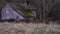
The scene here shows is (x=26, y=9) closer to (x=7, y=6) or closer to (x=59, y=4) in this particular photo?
(x=7, y=6)

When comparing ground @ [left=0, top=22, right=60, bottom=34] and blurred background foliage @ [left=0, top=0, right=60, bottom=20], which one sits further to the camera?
blurred background foliage @ [left=0, top=0, right=60, bottom=20]

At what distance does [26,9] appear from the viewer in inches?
941

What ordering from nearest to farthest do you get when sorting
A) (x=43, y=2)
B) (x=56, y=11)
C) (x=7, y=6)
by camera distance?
(x=43, y=2) → (x=7, y=6) → (x=56, y=11)

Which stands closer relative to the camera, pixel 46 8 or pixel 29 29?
pixel 29 29

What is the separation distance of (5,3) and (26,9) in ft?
8.50

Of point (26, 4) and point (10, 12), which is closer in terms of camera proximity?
point (10, 12)

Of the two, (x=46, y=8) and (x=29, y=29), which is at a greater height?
(x=29, y=29)

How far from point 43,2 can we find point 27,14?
8.11ft

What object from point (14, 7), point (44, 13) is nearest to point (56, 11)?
point (44, 13)

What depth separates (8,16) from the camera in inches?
885

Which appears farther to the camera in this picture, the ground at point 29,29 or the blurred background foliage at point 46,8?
the blurred background foliage at point 46,8

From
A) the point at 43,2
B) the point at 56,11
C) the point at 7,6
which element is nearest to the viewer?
the point at 43,2

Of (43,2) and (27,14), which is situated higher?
(43,2)

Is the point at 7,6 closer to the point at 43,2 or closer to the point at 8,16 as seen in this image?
the point at 8,16
